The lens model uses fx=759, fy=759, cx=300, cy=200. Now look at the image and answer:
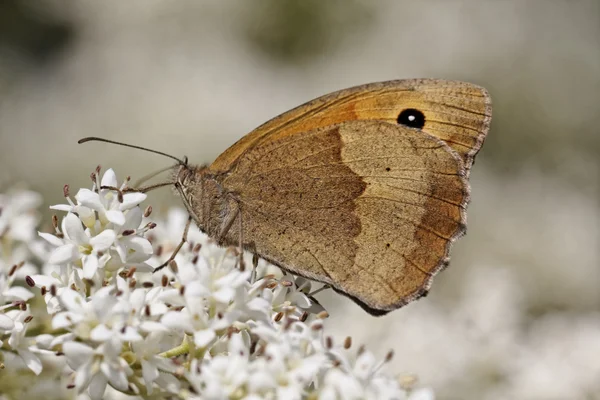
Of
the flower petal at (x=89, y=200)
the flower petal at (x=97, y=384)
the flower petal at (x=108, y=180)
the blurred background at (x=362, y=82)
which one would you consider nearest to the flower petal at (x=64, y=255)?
the flower petal at (x=89, y=200)

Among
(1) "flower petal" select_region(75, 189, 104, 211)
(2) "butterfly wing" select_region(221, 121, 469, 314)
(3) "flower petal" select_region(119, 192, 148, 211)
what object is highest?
(2) "butterfly wing" select_region(221, 121, 469, 314)

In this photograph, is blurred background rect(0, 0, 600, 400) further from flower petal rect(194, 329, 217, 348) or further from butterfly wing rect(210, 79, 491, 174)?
flower petal rect(194, 329, 217, 348)

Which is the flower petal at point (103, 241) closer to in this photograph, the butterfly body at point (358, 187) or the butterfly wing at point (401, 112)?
the butterfly body at point (358, 187)

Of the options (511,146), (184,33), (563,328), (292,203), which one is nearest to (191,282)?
(292,203)

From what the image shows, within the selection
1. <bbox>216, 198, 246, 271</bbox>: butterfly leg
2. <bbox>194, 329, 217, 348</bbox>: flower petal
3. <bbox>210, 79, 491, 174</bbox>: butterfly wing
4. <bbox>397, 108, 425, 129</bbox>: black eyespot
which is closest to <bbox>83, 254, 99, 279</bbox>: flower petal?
<bbox>194, 329, 217, 348</bbox>: flower petal

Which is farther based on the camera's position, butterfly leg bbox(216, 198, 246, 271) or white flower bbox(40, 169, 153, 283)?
butterfly leg bbox(216, 198, 246, 271)
